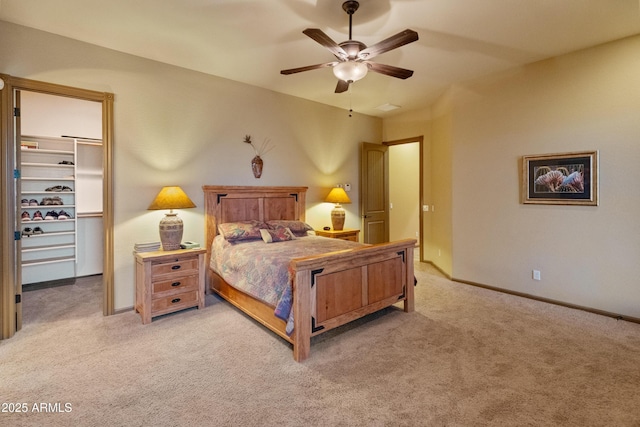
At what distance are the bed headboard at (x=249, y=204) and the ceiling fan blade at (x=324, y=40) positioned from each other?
2.46 m

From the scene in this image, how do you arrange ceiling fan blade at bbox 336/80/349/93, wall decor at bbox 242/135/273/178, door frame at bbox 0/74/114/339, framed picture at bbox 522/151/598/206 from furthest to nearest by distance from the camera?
wall decor at bbox 242/135/273/178, framed picture at bbox 522/151/598/206, ceiling fan blade at bbox 336/80/349/93, door frame at bbox 0/74/114/339

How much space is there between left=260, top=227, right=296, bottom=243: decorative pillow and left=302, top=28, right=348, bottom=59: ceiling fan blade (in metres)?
2.27

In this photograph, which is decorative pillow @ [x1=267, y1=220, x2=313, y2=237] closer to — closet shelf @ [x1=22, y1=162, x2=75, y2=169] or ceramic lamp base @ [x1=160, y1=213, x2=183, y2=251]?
ceramic lamp base @ [x1=160, y1=213, x2=183, y2=251]

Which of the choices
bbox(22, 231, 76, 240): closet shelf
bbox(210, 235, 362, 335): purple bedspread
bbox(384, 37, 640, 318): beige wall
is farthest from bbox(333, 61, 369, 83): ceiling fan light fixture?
bbox(22, 231, 76, 240): closet shelf

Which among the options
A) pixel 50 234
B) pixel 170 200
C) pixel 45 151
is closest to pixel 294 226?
pixel 170 200

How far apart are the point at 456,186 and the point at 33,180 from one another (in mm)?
6308

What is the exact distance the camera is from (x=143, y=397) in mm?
2094

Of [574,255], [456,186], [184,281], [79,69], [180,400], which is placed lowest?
[180,400]

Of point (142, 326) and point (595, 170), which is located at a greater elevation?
point (595, 170)

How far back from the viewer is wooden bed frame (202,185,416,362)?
2.57 meters

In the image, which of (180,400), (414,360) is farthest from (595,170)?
(180,400)

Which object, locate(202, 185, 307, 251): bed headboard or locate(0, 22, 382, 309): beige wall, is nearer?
locate(0, 22, 382, 309): beige wall

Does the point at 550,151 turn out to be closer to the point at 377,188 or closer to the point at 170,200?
the point at 377,188

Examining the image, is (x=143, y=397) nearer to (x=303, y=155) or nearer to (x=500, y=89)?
(x=303, y=155)
